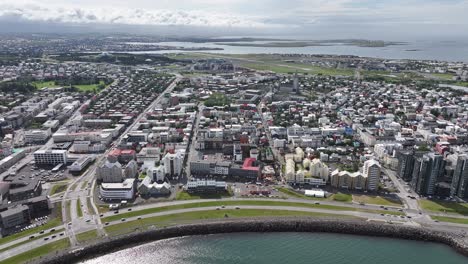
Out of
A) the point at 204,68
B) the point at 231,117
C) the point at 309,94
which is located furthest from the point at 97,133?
the point at 204,68

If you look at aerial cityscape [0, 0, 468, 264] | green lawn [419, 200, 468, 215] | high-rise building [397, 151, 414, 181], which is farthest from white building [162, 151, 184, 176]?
green lawn [419, 200, 468, 215]

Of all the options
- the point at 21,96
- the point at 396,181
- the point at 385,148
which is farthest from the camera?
the point at 21,96

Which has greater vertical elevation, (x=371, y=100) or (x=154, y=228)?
(x=371, y=100)

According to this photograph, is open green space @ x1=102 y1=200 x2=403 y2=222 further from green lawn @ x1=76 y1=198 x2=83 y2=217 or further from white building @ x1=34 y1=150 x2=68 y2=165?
white building @ x1=34 y1=150 x2=68 y2=165

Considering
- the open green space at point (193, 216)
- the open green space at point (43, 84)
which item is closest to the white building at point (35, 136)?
the open green space at point (193, 216)

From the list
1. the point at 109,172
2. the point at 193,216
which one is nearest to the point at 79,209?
the point at 109,172

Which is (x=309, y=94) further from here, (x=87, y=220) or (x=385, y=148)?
(x=87, y=220)

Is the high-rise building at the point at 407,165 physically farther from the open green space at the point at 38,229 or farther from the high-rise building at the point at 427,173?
the open green space at the point at 38,229
